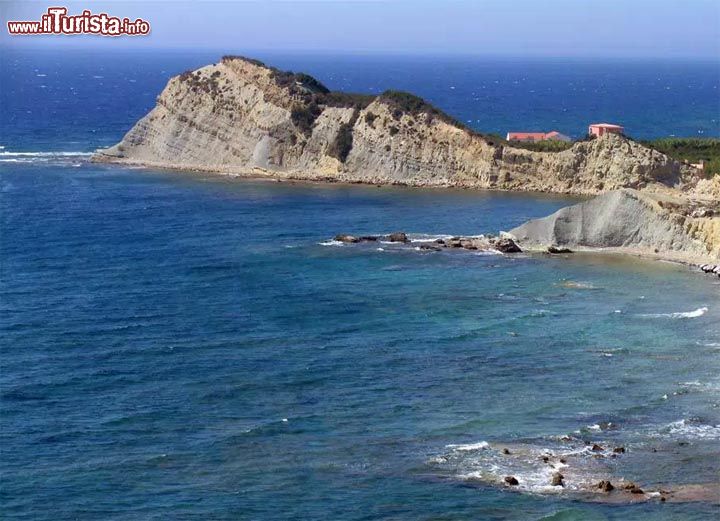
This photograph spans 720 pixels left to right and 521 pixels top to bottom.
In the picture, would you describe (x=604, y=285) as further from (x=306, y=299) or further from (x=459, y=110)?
(x=459, y=110)

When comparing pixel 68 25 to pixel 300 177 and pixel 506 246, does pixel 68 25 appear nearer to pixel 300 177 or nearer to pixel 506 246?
pixel 506 246

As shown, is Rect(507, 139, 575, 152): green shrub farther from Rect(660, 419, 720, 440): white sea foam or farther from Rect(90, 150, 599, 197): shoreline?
Rect(660, 419, 720, 440): white sea foam

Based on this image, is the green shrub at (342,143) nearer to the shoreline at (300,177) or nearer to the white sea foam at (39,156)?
the shoreline at (300,177)

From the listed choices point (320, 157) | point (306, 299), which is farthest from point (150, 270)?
point (320, 157)

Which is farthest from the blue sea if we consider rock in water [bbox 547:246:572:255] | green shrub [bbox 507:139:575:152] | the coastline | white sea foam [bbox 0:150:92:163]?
white sea foam [bbox 0:150:92:163]

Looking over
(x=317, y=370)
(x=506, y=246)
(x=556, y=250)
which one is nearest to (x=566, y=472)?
(x=317, y=370)
